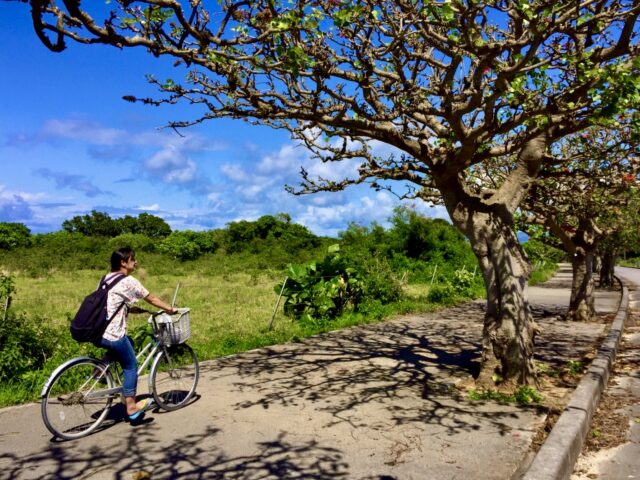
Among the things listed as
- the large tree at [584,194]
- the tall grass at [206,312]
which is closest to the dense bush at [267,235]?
the tall grass at [206,312]

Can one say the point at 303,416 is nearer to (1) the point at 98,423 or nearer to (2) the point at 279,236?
(1) the point at 98,423

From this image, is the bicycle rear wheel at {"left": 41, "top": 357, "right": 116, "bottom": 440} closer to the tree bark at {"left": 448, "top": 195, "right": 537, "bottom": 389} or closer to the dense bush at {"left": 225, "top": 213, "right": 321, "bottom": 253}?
the tree bark at {"left": 448, "top": 195, "right": 537, "bottom": 389}

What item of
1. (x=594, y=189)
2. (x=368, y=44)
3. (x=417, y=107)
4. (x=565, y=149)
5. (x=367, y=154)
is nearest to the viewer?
(x=368, y=44)

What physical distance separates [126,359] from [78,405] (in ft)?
2.02

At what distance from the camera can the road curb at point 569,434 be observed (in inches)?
159

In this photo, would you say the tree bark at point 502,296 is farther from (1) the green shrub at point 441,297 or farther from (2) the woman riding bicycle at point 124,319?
(1) the green shrub at point 441,297

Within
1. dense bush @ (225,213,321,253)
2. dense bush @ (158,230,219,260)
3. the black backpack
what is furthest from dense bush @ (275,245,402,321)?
dense bush @ (158,230,219,260)

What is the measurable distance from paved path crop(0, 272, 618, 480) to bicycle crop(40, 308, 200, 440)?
18 centimetres

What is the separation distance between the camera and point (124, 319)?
5.29 metres

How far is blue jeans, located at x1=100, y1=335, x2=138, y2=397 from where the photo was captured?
5.20 m

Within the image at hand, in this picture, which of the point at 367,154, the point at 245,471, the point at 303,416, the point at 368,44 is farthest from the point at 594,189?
the point at 245,471

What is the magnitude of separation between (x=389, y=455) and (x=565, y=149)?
960cm

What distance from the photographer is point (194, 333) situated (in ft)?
38.0

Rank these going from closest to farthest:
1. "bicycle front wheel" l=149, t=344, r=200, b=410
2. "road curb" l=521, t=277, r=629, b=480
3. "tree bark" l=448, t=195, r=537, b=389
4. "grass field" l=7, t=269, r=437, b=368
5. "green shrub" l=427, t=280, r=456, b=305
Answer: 1. "road curb" l=521, t=277, r=629, b=480
2. "bicycle front wheel" l=149, t=344, r=200, b=410
3. "tree bark" l=448, t=195, r=537, b=389
4. "grass field" l=7, t=269, r=437, b=368
5. "green shrub" l=427, t=280, r=456, b=305
